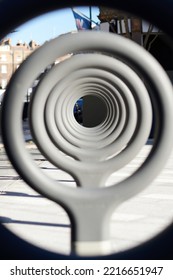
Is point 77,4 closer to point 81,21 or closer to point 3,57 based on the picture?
point 81,21

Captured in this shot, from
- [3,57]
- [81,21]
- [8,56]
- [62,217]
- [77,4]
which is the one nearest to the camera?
[77,4]

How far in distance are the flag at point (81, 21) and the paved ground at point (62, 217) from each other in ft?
30.8

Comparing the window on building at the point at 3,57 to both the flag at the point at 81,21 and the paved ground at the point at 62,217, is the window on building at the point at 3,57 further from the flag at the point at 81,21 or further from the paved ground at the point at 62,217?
the paved ground at the point at 62,217

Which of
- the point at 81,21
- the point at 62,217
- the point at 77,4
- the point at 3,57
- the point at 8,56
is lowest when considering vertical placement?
the point at 62,217

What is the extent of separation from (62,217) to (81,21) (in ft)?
42.1

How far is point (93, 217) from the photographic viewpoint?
3.43 metres

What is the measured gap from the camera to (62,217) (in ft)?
23.9

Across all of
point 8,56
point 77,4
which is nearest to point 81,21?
point 77,4

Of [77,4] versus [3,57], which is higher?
[3,57]

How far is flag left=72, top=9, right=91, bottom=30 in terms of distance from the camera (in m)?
18.7

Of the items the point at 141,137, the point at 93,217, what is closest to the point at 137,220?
the point at 141,137

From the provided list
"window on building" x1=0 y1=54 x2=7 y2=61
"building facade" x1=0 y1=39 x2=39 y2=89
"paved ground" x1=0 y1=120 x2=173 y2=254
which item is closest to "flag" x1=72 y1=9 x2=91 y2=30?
"paved ground" x1=0 y1=120 x2=173 y2=254

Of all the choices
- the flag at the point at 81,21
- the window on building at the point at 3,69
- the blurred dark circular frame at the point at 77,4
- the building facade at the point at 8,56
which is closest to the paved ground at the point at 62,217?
the blurred dark circular frame at the point at 77,4

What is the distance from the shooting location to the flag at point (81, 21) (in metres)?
18.7
